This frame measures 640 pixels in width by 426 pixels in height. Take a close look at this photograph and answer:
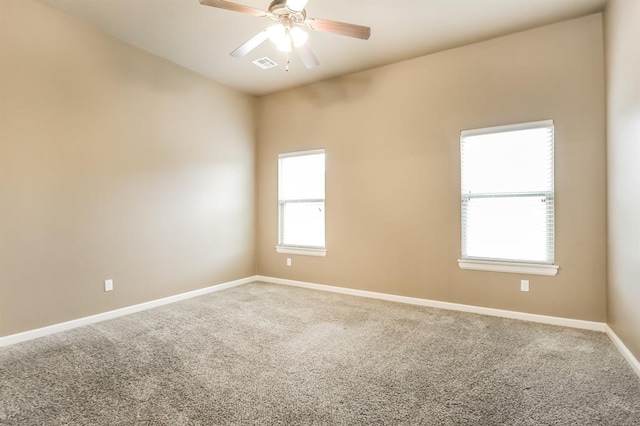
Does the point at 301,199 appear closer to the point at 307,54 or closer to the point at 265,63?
the point at 265,63

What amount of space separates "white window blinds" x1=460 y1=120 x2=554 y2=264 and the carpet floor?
768 mm

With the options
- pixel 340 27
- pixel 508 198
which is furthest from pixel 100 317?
pixel 508 198

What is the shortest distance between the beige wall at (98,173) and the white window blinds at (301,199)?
855 mm

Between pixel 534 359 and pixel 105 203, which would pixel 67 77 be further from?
pixel 534 359

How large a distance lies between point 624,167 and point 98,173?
4732mm

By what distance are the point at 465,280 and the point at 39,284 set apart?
4249 mm

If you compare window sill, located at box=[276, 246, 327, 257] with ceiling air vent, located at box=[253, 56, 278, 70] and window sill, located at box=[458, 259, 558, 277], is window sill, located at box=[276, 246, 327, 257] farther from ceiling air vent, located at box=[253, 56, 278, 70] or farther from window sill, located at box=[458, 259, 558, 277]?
ceiling air vent, located at box=[253, 56, 278, 70]

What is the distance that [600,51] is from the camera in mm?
2988

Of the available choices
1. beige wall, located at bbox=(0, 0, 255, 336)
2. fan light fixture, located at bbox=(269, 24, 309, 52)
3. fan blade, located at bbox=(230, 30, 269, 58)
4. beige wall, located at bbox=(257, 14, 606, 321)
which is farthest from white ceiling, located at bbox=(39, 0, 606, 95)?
fan light fixture, located at bbox=(269, 24, 309, 52)

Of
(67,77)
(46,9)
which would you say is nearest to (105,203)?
(67,77)

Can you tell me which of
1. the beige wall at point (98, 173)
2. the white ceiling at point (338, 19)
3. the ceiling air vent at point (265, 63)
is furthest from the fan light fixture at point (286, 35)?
the beige wall at point (98, 173)

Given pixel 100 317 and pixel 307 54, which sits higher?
pixel 307 54

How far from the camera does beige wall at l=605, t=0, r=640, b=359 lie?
2199mm

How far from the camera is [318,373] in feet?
7.23
